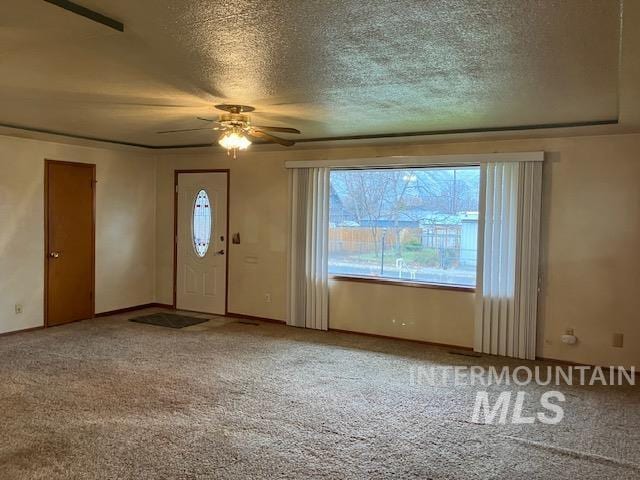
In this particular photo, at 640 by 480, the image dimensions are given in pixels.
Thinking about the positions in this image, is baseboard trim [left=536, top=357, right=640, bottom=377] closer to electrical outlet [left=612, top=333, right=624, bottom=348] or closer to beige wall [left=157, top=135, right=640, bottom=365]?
beige wall [left=157, top=135, right=640, bottom=365]

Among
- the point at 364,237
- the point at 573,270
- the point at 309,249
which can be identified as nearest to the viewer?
the point at 573,270

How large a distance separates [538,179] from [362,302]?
8.07ft

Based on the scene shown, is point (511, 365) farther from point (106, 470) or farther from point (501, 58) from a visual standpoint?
point (106, 470)

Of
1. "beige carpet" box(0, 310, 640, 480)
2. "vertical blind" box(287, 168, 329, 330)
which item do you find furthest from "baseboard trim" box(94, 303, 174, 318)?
"vertical blind" box(287, 168, 329, 330)

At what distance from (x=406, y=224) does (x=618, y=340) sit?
8.19ft

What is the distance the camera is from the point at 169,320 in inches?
272

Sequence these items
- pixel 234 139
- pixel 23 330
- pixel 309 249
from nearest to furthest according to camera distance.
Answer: pixel 234 139
pixel 23 330
pixel 309 249

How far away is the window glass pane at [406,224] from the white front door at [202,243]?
1.74m

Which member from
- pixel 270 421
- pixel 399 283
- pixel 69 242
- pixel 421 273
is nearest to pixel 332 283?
pixel 399 283

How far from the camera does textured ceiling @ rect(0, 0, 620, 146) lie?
2209 millimetres

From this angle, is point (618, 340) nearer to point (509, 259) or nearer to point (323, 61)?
point (509, 259)

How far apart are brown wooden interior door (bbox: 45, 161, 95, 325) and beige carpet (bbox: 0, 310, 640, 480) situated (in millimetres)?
1041

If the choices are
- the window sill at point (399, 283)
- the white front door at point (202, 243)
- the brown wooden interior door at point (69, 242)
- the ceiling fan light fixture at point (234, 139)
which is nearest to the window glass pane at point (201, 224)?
the white front door at point (202, 243)

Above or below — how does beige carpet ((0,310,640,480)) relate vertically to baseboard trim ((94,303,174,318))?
below
